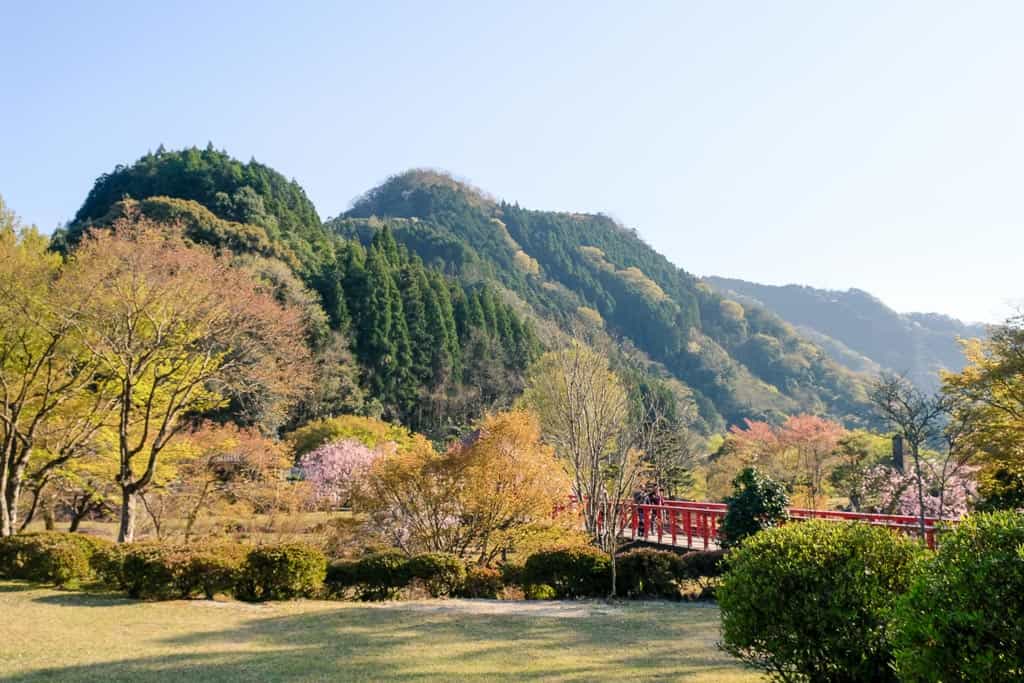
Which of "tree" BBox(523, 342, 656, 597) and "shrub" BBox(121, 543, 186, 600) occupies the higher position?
"tree" BBox(523, 342, 656, 597)

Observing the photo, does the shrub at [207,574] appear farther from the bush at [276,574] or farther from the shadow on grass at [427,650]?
the shadow on grass at [427,650]

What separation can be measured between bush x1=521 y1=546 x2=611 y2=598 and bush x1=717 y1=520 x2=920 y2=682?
22.7ft

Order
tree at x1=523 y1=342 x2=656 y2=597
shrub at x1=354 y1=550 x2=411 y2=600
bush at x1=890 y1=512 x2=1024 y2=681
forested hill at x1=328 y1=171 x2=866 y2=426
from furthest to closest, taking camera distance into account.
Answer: forested hill at x1=328 y1=171 x2=866 y2=426 → tree at x1=523 y1=342 x2=656 y2=597 → shrub at x1=354 y1=550 x2=411 y2=600 → bush at x1=890 y1=512 x2=1024 y2=681

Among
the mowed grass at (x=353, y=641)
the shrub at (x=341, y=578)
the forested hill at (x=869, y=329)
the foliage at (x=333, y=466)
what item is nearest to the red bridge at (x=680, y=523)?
the mowed grass at (x=353, y=641)

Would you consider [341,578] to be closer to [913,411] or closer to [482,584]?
[482,584]

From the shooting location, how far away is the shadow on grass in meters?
6.89

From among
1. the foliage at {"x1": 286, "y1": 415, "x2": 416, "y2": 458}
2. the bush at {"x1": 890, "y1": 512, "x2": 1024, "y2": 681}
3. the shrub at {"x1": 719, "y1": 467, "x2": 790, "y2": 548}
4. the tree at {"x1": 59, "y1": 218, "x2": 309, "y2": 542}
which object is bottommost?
the shrub at {"x1": 719, "y1": 467, "x2": 790, "y2": 548}

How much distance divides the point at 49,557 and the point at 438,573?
6.64 m

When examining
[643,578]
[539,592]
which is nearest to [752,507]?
[643,578]

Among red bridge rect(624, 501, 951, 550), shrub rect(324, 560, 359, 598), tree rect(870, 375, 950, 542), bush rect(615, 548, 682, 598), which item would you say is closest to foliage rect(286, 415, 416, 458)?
red bridge rect(624, 501, 951, 550)

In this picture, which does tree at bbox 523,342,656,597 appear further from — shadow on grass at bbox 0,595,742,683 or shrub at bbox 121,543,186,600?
shrub at bbox 121,543,186,600

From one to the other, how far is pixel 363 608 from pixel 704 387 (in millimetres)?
82014

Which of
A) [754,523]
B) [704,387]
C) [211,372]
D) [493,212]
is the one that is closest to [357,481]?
[211,372]

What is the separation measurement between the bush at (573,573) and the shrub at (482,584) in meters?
0.49
